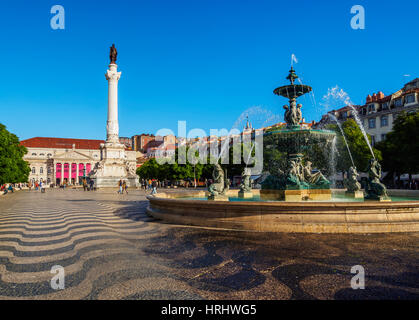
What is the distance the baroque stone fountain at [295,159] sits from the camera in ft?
35.3

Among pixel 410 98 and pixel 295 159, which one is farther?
pixel 410 98

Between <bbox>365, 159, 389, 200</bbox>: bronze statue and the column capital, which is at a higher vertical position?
the column capital

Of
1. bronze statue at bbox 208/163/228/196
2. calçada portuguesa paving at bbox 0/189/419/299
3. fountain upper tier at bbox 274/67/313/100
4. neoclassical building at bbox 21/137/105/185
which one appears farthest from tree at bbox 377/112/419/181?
neoclassical building at bbox 21/137/105/185

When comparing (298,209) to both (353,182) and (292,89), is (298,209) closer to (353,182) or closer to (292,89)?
(353,182)

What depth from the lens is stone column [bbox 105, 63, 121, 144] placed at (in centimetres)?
4697

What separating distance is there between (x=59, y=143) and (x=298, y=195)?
134m

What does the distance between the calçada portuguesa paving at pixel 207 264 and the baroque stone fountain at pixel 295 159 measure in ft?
13.2

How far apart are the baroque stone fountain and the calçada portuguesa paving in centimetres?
403

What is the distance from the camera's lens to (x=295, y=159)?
11758 millimetres

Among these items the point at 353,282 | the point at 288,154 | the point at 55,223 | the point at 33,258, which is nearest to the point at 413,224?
the point at 353,282

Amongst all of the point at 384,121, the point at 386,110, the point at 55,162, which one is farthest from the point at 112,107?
the point at 55,162

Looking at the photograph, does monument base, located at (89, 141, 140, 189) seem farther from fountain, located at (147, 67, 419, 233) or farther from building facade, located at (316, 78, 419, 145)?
fountain, located at (147, 67, 419, 233)
